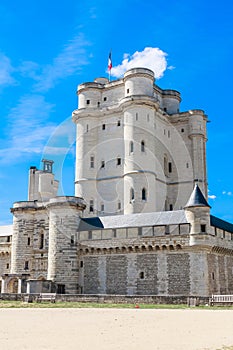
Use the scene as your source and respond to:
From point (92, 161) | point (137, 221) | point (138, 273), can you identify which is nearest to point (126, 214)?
point (137, 221)

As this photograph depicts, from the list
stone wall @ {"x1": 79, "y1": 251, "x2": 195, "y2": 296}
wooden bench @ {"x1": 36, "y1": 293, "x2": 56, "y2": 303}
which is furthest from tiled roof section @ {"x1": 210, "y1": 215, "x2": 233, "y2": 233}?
wooden bench @ {"x1": 36, "y1": 293, "x2": 56, "y2": 303}

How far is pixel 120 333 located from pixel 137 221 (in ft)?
66.1

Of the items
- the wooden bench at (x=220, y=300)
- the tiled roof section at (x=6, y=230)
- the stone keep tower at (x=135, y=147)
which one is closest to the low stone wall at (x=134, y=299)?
the wooden bench at (x=220, y=300)

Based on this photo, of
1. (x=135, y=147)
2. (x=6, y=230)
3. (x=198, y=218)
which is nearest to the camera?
(x=198, y=218)

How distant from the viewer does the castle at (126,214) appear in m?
29.6

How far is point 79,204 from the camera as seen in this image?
34.5 m

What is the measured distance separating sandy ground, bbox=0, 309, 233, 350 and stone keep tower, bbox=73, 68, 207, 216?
24541mm

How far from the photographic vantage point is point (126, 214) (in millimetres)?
35875

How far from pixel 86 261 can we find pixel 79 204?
14.1 ft

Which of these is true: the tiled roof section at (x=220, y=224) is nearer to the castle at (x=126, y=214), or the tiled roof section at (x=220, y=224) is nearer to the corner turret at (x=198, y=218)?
the castle at (x=126, y=214)

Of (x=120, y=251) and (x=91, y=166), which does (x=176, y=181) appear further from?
(x=120, y=251)

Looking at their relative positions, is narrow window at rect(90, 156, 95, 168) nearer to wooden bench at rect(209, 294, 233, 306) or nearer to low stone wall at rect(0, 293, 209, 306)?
low stone wall at rect(0, 293, 209, 306)

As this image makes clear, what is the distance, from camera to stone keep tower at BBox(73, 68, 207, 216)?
41.7 meters

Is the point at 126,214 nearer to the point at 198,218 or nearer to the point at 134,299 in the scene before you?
the point at 198,218
